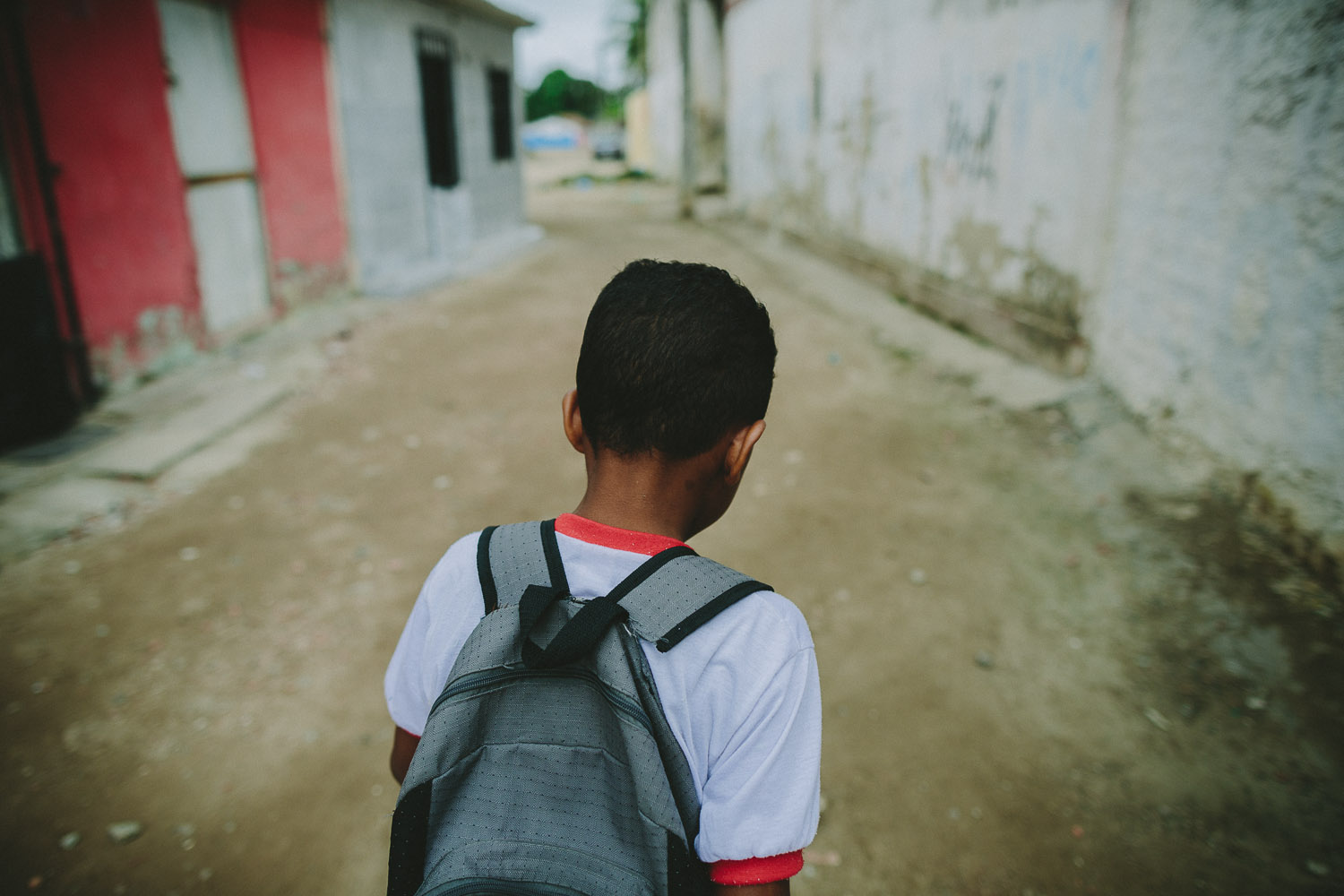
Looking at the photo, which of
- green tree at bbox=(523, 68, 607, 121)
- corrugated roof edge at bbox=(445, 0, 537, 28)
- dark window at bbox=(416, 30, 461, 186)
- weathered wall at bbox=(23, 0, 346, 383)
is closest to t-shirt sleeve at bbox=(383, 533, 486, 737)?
weathered wall at bbox=(23, 0, 346, 383)

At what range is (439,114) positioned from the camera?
33.6 ft

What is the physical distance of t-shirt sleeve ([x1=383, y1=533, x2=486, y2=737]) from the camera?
102 cm

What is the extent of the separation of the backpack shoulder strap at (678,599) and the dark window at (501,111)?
1184 centimetres

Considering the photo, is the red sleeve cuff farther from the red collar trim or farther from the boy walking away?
the red collar trim

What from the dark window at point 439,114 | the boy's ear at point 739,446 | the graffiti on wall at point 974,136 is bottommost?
the boy's ear at point 739,446

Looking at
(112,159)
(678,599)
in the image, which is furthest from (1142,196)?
(112,159)

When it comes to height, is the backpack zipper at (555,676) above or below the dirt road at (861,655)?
above

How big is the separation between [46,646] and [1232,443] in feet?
16.4

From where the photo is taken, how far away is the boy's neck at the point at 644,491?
1040 millimetres

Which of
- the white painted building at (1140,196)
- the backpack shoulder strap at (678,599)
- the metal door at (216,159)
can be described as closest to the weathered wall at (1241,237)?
the white painted building at (1140,196)

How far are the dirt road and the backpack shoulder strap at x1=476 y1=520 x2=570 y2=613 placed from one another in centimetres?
163

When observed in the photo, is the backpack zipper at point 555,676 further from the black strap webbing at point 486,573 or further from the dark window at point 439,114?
the dark window at point 439,114

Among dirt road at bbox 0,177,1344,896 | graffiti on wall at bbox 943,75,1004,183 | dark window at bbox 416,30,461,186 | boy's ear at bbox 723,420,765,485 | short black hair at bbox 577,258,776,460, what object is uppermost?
dark window at bbox 416,30,461,186

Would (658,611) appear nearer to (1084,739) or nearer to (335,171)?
(1084,739)
